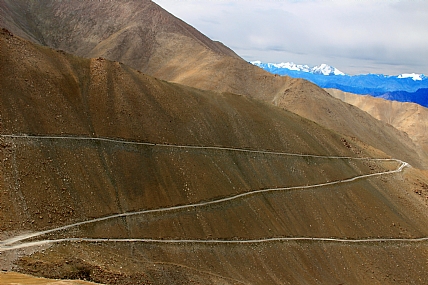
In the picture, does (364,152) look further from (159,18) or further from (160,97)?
(159,18)

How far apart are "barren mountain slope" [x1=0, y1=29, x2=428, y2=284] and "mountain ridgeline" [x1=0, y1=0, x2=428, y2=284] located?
185 mm

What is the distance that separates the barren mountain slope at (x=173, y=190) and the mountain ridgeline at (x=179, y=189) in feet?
0.61

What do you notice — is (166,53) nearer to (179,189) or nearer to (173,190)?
(179,189)

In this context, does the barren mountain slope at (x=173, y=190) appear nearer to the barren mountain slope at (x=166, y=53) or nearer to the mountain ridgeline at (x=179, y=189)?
the mountain ridgeline at (x=179, y=189)

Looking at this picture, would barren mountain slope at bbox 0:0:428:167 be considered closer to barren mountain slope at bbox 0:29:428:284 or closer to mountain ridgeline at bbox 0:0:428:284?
mountain ridgeline at bbox 0:0:428:284

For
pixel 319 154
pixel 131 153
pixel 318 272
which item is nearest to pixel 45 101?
pixel 131 153

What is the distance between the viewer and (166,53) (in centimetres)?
13650

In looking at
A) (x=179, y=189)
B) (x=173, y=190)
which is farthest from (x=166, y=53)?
(x=173, y=190)

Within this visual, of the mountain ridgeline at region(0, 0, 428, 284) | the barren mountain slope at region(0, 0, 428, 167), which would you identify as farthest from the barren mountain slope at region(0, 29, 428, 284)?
the barren mountain slope at region(0, 0, 428, 167)

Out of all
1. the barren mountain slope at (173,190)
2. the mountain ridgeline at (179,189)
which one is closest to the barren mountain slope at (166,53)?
the mountain ridgeline at (179,189)

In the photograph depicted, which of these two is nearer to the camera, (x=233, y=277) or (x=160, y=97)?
(x=233, y=277)

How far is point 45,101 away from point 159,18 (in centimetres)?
11973

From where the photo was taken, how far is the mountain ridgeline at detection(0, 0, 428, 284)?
36.0 metres

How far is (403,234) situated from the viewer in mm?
57812
